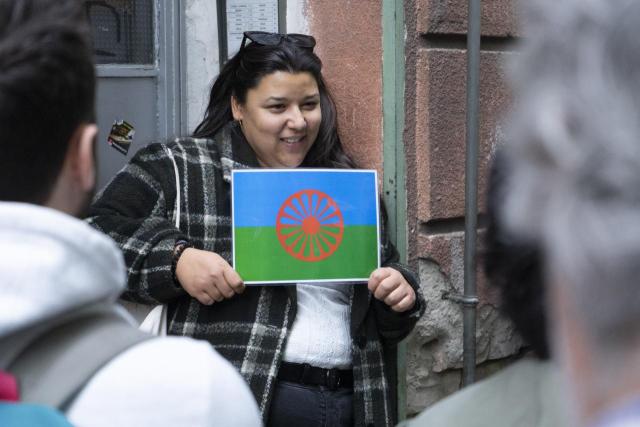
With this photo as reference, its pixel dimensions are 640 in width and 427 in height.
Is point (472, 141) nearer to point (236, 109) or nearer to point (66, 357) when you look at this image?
point (236, 109)

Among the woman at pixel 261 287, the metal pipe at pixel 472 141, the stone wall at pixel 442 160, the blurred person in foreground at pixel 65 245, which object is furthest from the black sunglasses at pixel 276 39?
the blurred person in foreground at pixel 65 245

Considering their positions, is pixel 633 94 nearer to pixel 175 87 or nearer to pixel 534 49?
pixel 534 49

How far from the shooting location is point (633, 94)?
0.66 meters

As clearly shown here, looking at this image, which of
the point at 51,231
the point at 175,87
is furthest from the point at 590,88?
the point at 175,87

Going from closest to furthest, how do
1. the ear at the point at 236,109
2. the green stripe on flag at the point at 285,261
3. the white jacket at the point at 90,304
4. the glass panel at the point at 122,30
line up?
the white jacket at the point at 90,304
the green stripe on flag at the point at 285,261
the ear at the point at 236,109
the glass panel at the point at 122,30

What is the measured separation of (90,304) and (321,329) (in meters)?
1.52

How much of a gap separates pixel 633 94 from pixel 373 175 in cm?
199

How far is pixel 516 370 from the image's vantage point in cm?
104

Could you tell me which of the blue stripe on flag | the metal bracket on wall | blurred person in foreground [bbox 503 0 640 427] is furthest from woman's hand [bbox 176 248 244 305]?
blurred person in foreground [bbox 503 0 640 427]

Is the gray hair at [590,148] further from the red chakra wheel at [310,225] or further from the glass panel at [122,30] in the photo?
the glass panel at [122,30]

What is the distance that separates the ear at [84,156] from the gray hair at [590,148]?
0.60 meters

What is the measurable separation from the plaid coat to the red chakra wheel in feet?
0.38

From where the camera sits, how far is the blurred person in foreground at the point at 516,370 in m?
0.99

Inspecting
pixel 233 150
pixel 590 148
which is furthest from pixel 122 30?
pixel 590 148
